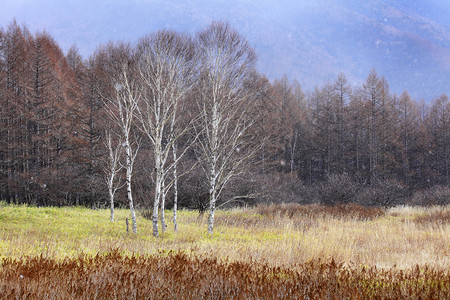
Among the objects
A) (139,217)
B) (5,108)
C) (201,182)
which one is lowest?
(139,217)

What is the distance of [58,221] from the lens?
1366 cm

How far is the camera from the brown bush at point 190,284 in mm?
3988

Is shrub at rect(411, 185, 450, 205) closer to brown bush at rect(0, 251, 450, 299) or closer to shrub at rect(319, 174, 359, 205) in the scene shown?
shrub at rect(319, 174, 359, 205)

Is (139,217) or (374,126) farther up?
(374,126)

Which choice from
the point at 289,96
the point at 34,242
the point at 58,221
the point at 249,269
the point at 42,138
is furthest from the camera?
the point at 289,96

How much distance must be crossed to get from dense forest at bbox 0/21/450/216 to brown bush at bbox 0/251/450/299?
223 inches

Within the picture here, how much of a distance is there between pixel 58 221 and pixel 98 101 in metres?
11.4

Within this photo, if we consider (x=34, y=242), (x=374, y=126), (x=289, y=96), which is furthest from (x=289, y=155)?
(x=34, y=242)

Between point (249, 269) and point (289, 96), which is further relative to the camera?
point (289, 96)

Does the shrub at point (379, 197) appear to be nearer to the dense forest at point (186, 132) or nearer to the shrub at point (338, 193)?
the dense forest at point (186, 132)

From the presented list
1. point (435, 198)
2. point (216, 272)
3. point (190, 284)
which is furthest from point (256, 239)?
point (435, 198)

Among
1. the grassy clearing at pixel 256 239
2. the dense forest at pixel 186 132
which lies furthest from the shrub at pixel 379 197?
the grassy clearing at pixel 256 239

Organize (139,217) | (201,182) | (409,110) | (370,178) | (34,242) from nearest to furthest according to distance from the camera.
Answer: (34,242) → (139,217) → (201,182) → (370,178) → (409,110)

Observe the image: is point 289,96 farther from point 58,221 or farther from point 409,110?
point 58,221
